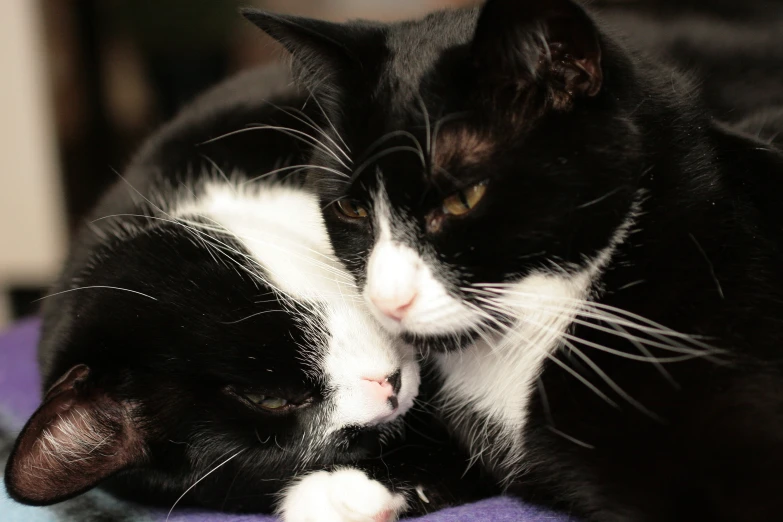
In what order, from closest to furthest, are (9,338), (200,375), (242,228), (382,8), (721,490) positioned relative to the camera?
(721,490) < (200,375) < (242,228) < (9,338) < (382,8)

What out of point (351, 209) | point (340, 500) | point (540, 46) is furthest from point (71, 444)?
point (540, 46)

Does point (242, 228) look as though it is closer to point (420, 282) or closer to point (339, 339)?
point (339, 339)

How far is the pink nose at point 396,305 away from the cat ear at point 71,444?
35cm

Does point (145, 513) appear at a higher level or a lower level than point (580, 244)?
lower

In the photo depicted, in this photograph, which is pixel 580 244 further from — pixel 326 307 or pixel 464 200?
pixel 326 307

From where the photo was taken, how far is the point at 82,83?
2.62 metres

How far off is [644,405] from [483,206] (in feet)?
0.83

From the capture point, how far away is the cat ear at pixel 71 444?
81 centimetres

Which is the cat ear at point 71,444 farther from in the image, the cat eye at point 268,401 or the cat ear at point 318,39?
the cat ear at point 318,39

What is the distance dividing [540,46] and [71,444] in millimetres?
659

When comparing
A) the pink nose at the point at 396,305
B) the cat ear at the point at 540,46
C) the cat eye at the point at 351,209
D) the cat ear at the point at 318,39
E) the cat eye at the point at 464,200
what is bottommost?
the pink nose at the point at 396,305

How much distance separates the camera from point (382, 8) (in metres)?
2.59

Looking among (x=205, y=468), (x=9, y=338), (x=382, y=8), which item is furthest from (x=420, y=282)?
(x=382, y=8)

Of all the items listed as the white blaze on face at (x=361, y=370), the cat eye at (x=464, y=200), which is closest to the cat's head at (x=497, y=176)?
the cat eye at (x=464, y=200)
